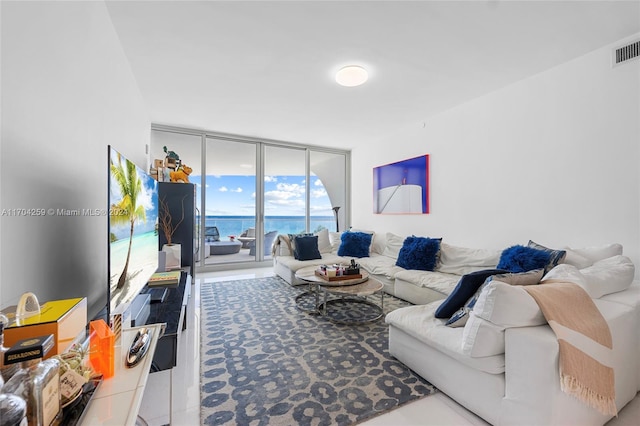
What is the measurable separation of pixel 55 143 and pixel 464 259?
3.77 m

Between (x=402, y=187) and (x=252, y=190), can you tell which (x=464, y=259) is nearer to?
(x=402, y=187)

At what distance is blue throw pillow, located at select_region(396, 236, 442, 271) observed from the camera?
354cm

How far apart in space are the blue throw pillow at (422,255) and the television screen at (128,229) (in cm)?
295

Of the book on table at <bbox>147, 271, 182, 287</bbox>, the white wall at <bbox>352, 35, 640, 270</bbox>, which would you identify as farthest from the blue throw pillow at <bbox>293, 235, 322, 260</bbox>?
the book on table at <bbox>147, 271, 182, 287</bbox>

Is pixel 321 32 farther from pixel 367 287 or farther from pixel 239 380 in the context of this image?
pixel 239 380

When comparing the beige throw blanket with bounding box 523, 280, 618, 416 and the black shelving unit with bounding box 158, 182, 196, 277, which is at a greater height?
the black shelving unit with bounding box 158, 182, 196, 277

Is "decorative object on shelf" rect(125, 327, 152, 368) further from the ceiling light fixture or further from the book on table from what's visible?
the ceiling light fixture

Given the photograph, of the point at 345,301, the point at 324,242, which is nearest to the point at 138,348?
the point at 345,301

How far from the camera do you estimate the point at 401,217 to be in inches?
189

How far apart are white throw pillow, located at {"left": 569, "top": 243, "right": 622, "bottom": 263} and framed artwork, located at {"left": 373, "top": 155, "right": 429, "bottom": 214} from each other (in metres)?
2.04

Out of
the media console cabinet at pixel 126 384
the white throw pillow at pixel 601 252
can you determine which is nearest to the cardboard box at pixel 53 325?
the media console cabinet at pixel 126 384

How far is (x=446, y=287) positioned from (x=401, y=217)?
202 centimetres

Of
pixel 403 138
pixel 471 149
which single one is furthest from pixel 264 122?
pixel 471 149

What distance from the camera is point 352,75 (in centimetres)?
291
